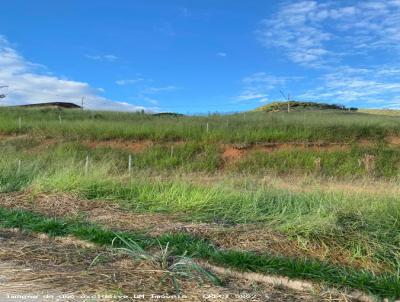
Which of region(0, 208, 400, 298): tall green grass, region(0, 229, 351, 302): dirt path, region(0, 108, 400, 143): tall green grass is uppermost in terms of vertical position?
region(0, 108, 400, 143): tall green grass

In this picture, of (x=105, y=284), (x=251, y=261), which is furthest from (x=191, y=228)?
(x=105, y=284)

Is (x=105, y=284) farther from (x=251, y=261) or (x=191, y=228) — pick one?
(x=191, y=228)

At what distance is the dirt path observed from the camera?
164 inches

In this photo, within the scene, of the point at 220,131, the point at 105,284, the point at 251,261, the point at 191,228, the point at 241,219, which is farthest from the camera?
the point at 220,131

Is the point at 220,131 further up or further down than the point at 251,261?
further up

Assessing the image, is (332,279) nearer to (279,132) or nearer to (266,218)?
(266,218)

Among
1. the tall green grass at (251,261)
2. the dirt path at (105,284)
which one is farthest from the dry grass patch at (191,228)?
the dirt path at (105,284)

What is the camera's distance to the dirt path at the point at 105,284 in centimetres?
417

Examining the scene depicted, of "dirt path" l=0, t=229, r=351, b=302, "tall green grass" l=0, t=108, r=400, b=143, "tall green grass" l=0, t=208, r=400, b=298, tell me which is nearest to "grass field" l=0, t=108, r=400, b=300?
"tall green grass" l=0, t=208, r=400, b=298

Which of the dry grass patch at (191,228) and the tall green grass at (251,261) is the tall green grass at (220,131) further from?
the tall green grass at (251,261)

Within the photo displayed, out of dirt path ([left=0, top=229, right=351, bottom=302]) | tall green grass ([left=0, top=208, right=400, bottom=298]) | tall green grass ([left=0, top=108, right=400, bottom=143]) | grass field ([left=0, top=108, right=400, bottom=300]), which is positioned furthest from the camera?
tall green grass ([left=0, top=108, right=400, bottom=143])

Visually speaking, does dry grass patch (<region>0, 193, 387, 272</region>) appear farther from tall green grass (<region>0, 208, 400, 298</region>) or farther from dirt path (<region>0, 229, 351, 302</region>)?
dirt path (<region>0, 229, 351, 302</region>)

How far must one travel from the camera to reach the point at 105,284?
14.5 ft

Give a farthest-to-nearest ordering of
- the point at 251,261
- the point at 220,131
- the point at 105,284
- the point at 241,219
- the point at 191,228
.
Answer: the point at 220,131 < the point at 241,219 < the point at 191,228 < the point at 251,261 < the point at 105,284
